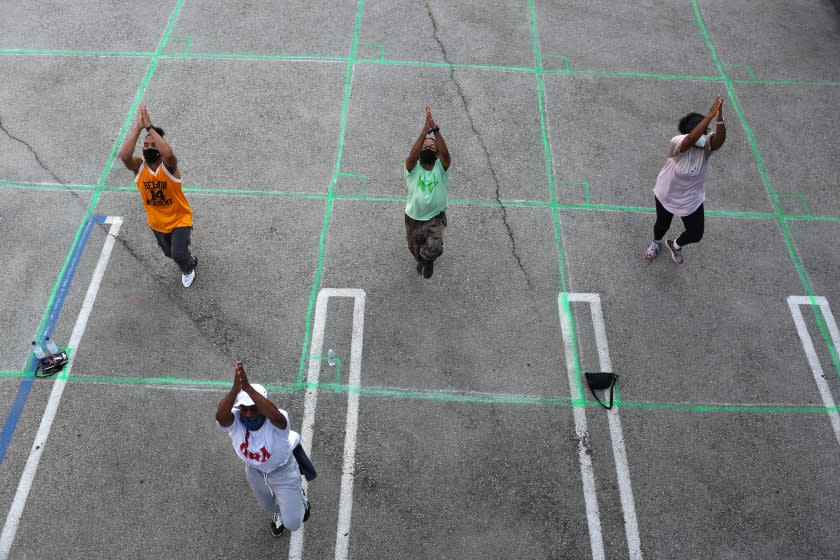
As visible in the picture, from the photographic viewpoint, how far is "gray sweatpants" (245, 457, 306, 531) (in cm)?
469

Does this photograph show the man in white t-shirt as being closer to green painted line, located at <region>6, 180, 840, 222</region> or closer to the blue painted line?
the blue painted line

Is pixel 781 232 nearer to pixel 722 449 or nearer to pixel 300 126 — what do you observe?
pixel 722 449

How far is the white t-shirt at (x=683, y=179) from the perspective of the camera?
6.46m

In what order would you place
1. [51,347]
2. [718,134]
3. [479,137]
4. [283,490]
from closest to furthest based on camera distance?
1. [283,490]
2. [718,134]
3. [51,347]
4. [479,137]

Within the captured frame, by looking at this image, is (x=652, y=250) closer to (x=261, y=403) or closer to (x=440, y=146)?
(x=440, y=146)

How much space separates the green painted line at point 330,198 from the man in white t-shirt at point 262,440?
170 cm

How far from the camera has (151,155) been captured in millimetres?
6105

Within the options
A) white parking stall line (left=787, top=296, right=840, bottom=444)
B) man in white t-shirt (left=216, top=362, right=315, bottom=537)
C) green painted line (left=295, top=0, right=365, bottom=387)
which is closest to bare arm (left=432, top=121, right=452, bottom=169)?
green painted line (left=295, top=0, right=365, bottom=387)

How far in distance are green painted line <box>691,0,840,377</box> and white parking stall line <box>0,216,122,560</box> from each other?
783cm

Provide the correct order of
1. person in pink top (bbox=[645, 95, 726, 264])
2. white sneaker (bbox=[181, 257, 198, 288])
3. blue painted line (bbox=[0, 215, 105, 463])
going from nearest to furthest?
1. blue painted line (bbox=[0, 215, 105, 463])
2. person in pink top (bbox=[645, 95, 726, 264])
3. white sneaker (bbox=[181, 257, 198, 288])

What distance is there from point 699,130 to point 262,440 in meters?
4.88

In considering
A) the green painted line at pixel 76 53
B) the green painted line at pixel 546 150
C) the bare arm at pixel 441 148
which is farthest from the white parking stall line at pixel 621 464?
the green painted line at pixel 76 53

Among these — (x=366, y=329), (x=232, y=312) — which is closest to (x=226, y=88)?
(x=232, y=312)

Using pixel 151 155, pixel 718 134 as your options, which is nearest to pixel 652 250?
pixel 718 134
